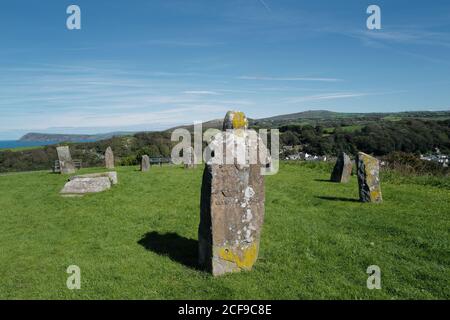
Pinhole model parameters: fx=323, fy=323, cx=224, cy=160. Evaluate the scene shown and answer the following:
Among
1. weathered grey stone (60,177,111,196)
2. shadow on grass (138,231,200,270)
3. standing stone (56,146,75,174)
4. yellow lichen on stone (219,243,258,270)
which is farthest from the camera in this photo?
standing stone (56,146,75,174)

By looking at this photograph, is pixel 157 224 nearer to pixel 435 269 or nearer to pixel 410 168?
pixel 435 269

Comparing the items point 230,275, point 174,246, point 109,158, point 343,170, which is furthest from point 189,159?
point 230,275

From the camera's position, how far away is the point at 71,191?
54.9ft

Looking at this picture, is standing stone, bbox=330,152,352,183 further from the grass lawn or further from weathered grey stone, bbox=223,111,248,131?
weathered grey stone, bbox=223,111,248,131

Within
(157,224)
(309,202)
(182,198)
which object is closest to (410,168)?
(309,202)

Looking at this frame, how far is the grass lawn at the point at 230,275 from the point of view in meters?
6.53

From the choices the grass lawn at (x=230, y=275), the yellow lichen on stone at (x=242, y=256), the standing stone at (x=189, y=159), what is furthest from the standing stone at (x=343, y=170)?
the yellow lichen on stone at (x=242, y=256)

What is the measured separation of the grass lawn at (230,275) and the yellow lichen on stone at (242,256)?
276 mm

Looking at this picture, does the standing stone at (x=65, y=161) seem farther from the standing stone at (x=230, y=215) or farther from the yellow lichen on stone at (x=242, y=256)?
the yellow lichen on stone at (x=242, y=256)

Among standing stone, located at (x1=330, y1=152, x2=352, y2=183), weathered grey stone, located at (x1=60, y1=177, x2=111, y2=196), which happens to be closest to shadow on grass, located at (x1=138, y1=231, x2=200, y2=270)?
weathered grey stone, located at (x1=60, y1=177, x2=111, y2=196)

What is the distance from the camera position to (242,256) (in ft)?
23.7

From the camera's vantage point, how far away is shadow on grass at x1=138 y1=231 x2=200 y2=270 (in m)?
8.02

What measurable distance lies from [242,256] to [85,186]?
490 inches
